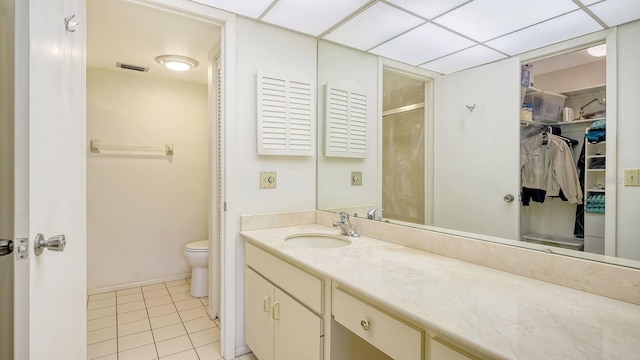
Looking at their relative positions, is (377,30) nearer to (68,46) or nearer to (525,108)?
(525,108)

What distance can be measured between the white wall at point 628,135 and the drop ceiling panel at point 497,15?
0.67ft

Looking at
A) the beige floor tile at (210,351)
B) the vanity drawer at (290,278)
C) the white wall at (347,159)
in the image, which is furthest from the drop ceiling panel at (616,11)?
the beige floor tile at (210,351)

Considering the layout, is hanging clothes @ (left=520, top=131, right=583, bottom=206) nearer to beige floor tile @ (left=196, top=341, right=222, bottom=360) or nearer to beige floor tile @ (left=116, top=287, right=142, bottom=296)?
beige floor tile @ (left=196, top=341, right=222, bottom=360)

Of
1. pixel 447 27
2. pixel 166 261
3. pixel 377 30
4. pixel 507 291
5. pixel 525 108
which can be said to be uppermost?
pixel 377 30

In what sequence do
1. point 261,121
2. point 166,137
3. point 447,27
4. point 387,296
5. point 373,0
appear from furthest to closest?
point 166,137, point 261,121, point 373,0, point 447,27, point 387,296

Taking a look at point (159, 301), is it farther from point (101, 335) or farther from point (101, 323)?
point (101, 335)

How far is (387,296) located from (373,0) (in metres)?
1.60

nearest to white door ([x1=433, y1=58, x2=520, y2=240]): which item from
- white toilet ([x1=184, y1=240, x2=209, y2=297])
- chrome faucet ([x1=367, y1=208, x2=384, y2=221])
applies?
chrome faucet ([x1=367, y1=208, x2=384, y2=221])

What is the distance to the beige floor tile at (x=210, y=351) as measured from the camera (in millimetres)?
1866

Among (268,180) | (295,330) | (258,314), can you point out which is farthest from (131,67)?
(295,330)

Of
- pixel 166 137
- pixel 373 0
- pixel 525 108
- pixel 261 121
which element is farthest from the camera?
pixel 166 137

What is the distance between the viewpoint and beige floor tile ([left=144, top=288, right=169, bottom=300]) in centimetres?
278

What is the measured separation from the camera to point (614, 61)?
3.08 feet

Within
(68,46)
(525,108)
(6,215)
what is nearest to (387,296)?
(525,108)
